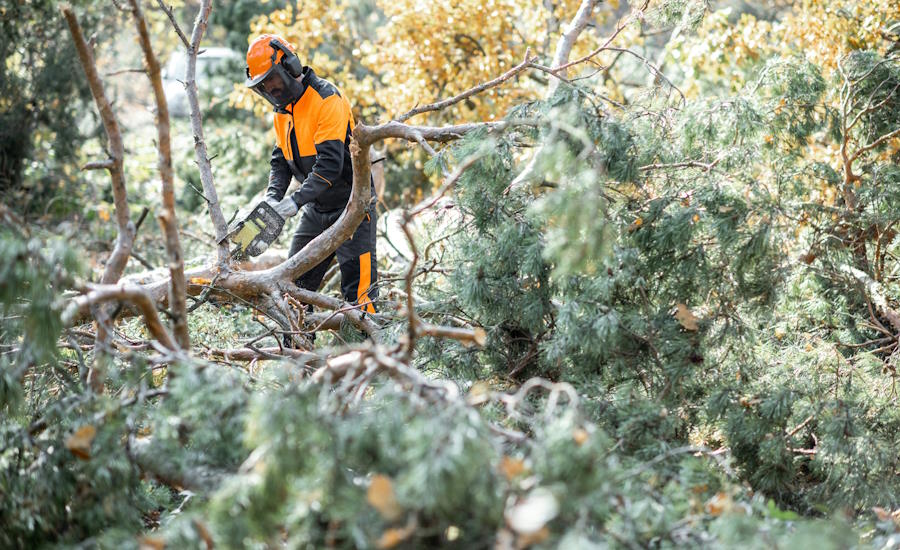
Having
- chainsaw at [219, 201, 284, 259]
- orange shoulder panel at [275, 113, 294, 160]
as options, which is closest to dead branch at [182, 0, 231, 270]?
chainsaw at [219, 201, 284, 259]

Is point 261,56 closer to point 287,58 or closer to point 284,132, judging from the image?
point 287,58

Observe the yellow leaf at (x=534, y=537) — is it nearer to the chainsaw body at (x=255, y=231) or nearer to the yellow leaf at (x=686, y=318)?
the yellow leaf at (x=686, y=318)

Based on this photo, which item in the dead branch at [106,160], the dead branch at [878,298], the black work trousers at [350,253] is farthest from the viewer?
the black work trousers at [350,253]

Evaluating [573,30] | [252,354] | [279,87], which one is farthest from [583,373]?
[573,30]

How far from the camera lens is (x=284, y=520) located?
1.80 m

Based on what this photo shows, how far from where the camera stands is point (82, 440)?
85.2 inches

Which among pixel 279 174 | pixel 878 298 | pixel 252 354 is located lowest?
pixel 878 298

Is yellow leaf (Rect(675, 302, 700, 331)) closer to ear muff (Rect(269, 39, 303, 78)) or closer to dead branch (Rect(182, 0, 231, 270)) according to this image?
dead branch (Rect(182, 0, 231, 270))

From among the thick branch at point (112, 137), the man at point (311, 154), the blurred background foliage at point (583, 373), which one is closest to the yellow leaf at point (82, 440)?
the blurred background foliage at point (583, 373)

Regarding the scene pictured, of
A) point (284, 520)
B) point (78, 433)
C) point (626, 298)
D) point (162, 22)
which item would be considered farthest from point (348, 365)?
point (162, 22)

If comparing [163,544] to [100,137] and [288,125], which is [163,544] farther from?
[100,137]

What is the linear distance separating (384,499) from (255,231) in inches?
105

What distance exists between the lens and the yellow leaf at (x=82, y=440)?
2.16 meters

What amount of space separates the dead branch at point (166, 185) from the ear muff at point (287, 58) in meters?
1.62
